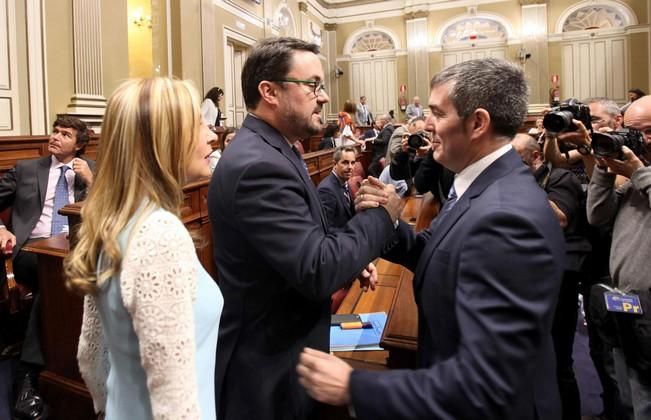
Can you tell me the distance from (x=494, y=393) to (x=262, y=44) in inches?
46.7

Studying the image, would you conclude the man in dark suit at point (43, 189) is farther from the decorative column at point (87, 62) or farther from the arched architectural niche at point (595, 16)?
the arched architectural niche at point (595, 16)

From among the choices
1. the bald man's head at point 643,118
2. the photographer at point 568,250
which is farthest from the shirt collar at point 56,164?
the bald man's head at point 643,118

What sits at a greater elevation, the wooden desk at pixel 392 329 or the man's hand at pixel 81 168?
the man's hand at pixel 81 168

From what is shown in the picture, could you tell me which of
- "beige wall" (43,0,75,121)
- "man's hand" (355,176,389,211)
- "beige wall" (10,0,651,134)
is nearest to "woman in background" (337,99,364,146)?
"beige wall" (10,0,651,134)

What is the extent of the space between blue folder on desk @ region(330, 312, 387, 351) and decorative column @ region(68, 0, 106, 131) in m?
4.69

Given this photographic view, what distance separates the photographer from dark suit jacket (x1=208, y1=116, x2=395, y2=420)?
124 cm

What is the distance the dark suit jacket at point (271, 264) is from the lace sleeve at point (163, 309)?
25 centimetres

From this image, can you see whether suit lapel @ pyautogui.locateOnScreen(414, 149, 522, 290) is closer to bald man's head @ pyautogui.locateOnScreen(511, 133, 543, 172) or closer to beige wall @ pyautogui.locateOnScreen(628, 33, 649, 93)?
bald man's head @ pyautogui.locateOnScreen(511, 133, 543, 172)

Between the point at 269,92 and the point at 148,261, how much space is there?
0.70m

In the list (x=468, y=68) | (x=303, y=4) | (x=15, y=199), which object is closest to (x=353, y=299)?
(x=468, y=68)

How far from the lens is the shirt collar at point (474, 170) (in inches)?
47.7

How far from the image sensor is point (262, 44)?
59.9 inches

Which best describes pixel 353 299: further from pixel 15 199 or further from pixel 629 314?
pixel 15 199

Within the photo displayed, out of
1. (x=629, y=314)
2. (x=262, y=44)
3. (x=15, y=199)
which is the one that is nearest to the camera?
(x=262, y=44)
